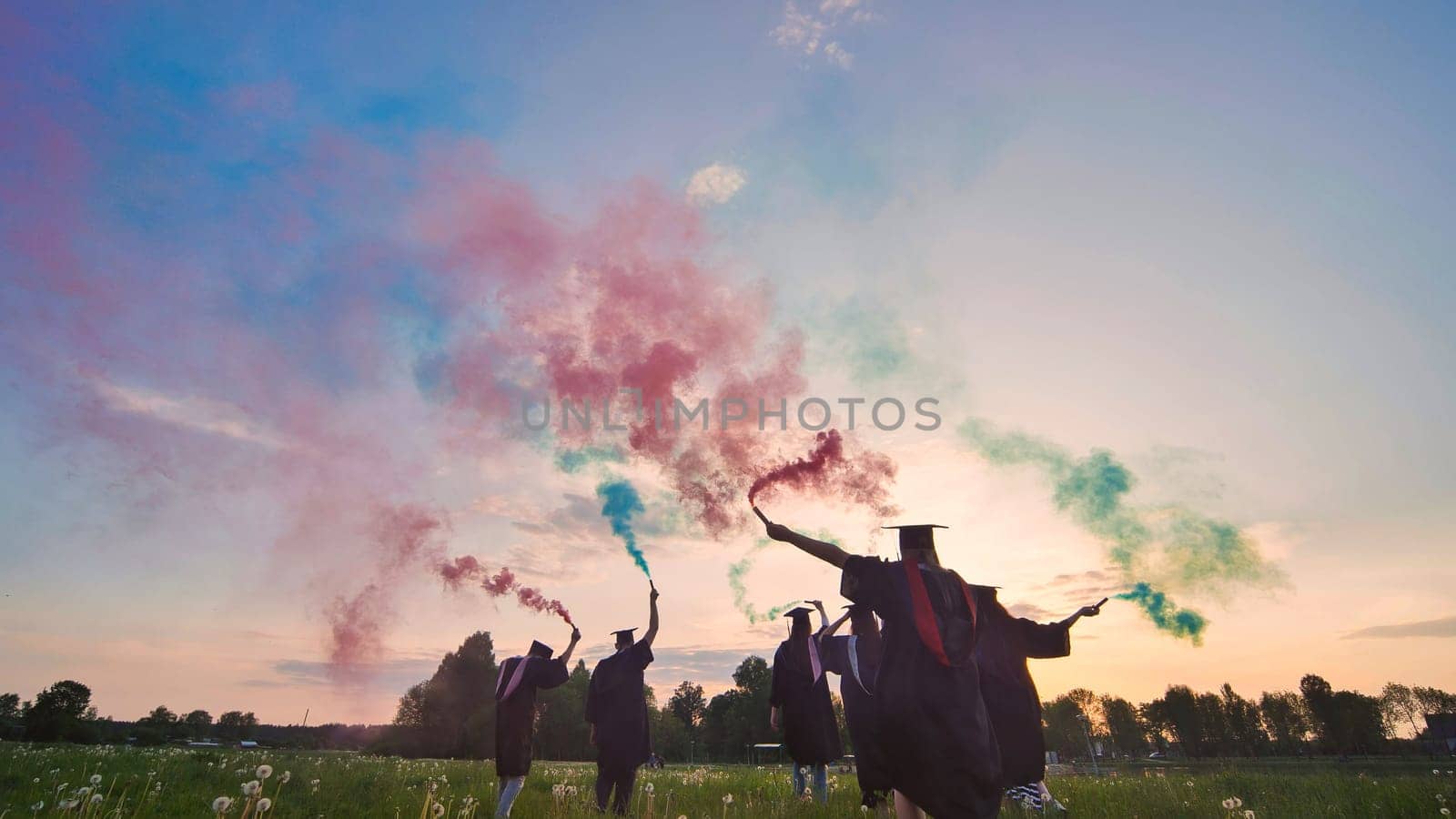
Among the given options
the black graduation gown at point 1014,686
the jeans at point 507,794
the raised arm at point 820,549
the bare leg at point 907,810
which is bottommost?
the jeans at point 507,794

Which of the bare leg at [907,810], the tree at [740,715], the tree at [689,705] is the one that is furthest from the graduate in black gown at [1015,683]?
the tree at [689,705]

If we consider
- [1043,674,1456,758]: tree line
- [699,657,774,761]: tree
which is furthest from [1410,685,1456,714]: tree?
[699,657,774,761]: tree

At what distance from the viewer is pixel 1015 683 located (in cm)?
836

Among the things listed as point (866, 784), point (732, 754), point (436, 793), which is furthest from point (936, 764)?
point (732, 754)

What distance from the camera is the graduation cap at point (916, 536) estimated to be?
6.29 metres

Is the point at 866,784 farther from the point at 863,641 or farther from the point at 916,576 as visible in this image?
the point at 916,576

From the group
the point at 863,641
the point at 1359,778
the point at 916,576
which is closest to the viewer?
the point at 916,576

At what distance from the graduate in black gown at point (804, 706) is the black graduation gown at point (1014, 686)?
4.34m

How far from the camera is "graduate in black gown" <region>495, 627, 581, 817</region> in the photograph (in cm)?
1081

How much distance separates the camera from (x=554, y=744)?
79562 mm

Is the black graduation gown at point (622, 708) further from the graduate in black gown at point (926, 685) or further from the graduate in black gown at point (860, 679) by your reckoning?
the graduate in black gown at point (926, 685)

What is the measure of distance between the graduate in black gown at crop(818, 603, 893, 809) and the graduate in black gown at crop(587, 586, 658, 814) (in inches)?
132

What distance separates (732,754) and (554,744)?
2532 cm

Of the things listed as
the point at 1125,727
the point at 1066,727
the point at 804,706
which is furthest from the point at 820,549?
the point at 1125,727
